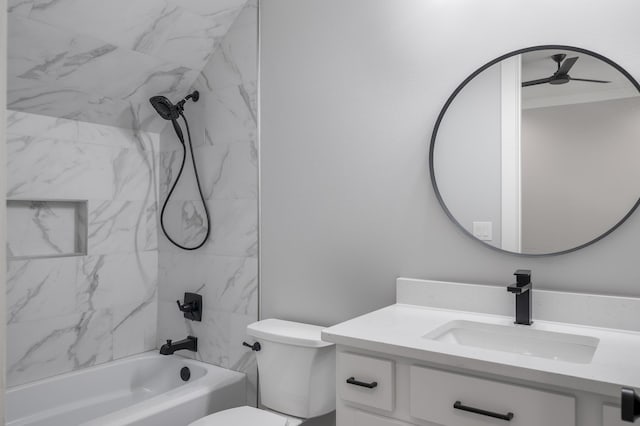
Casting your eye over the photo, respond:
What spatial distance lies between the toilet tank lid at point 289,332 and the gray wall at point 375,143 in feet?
0.37

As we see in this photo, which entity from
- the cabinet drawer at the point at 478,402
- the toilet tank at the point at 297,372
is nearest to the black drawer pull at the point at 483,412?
the cabinet drawer at the point at 478,402

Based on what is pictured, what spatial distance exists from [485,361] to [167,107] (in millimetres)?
2119

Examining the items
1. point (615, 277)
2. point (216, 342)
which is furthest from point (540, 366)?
point (216, 342)

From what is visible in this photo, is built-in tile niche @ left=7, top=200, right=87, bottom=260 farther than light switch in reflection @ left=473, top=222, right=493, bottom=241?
Yes

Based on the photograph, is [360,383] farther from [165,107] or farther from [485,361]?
[165,107]

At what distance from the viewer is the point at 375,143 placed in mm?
2074

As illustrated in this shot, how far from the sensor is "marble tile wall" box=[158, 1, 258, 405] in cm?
251

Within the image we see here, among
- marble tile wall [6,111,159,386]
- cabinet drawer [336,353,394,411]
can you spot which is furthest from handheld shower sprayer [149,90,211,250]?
cabinet drawer [336,353,394,411]

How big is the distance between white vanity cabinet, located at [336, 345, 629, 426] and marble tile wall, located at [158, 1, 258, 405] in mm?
1106

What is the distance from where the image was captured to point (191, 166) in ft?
9.17

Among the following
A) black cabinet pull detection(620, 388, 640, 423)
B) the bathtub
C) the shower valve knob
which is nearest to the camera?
black cabinet pull detection(620, 388, 640, 423)

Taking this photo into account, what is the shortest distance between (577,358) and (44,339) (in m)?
2.42

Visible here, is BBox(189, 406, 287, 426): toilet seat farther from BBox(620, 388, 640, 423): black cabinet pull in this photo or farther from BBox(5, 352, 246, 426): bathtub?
BBox(620, 388, 640, 423): black cabinet pull

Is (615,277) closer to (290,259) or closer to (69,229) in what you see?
(290,259)
